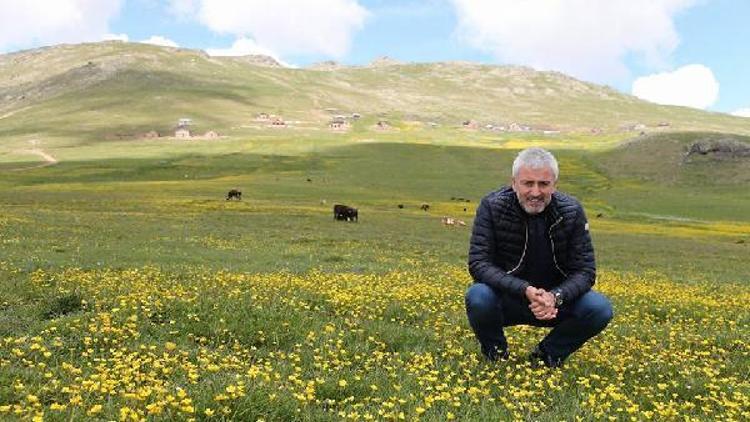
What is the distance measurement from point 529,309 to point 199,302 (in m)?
6.28

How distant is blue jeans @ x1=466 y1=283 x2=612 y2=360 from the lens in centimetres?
976

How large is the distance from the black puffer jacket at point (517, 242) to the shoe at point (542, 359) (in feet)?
3.76

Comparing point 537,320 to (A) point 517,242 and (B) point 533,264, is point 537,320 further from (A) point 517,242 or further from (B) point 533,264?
(A) point 517,242

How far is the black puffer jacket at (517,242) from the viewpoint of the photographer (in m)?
9.66

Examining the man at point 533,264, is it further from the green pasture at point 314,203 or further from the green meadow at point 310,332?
the green pasture at point 314,203

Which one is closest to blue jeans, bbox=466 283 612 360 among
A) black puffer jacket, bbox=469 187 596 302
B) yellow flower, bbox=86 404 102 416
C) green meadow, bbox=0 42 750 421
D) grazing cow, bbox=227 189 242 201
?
black puffer jacket, bbox=469 187 596 302

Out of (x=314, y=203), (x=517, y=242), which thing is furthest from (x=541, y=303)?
(x=314, y=203)

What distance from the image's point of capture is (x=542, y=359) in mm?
10406

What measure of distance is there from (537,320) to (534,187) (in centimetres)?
228

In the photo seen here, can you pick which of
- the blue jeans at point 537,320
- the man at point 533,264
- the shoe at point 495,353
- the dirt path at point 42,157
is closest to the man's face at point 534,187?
the man at point 533,264

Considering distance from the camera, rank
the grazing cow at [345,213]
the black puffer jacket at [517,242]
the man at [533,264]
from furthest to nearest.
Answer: the grazing cow at [345,213], the black puffer jacket at [517,242], the man at [533,264]

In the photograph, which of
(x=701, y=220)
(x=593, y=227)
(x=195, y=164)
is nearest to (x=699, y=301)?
(x=593, y=227)

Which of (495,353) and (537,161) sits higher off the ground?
(537,161)

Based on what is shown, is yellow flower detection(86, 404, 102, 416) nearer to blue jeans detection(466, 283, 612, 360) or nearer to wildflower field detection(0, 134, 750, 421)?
wildflower field detection(0, 134, 750, 421)
